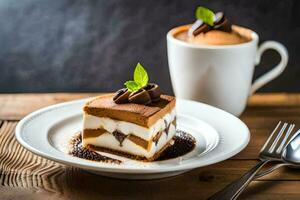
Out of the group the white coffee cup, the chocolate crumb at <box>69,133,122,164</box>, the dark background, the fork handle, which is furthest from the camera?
the dark background

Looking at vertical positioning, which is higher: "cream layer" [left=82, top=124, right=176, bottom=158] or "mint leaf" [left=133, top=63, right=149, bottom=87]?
"mint leaf" [left=133, top=63, right=149, bottom=87]

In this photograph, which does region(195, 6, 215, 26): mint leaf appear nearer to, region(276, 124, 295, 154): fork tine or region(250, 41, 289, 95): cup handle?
region(250, 41, 289, 95): cup handle

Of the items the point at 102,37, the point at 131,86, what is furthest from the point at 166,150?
the point at 102,37

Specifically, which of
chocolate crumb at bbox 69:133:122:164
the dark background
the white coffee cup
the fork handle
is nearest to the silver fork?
the fork handle

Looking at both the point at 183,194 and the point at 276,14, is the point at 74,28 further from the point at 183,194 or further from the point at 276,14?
the point at 183,194

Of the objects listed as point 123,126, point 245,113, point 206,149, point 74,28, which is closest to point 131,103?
point 123,126

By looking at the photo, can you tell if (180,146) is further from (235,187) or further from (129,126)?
(235,187)

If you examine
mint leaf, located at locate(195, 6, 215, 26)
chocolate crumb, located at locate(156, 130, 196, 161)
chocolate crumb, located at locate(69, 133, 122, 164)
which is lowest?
chocolate crumb, located at locate(156, 130, 196, 161)

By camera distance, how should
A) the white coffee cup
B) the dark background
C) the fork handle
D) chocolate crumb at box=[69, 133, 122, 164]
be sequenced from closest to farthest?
the fork handle, chocolate crumb at box=[69, 133, 122, 164], the white coffee cup, the dark background
